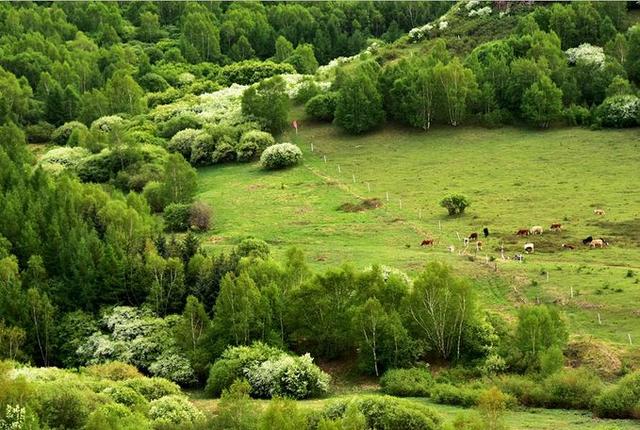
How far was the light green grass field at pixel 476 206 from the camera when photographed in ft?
280

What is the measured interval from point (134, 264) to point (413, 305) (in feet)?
86.4

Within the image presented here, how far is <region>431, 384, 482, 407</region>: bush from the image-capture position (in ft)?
221

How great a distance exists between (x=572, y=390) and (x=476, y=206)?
45.0m

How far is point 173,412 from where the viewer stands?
2493 inches

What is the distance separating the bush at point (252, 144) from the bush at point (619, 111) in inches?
1605

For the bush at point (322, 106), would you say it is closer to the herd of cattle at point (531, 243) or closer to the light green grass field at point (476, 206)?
the light green grass field at point (476, 206)

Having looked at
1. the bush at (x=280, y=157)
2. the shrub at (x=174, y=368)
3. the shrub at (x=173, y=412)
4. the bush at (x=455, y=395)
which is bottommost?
the shrub at (x=174, y=368)

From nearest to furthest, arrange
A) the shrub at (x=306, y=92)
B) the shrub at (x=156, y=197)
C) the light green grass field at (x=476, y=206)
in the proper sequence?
1. the light green grass field at (x=476, y=206)
2. the shrub at (x=156, y=197)
3. the shrub at (x=306, y=92)

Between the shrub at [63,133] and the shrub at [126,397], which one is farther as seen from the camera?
the shrub at [63,133]

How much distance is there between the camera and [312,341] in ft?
275

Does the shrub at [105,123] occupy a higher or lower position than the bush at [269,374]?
higher

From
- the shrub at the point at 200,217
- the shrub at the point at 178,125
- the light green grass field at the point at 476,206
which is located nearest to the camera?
the light green grass field at the point at 476,206

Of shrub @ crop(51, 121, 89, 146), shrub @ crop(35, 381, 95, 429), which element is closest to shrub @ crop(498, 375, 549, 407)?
shrub @ crop(35, 381, 95, 429)

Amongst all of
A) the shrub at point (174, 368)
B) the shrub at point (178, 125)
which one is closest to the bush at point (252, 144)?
the shrub at point (178, 125)
